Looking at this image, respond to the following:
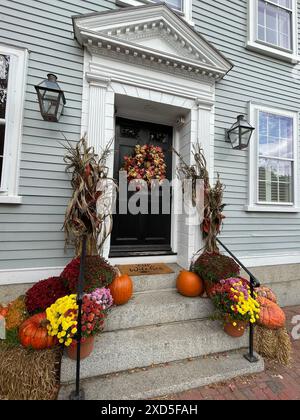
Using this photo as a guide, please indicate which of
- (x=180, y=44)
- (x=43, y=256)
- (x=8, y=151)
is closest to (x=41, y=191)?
(x=8, y=151)

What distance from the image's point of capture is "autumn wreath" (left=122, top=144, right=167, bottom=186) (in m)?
3.49

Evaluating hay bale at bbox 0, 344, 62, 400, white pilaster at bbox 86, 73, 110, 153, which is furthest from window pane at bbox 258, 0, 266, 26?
hay bale at bbox 0, 344, 62, 400

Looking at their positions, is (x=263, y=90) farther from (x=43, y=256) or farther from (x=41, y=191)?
(x=43, y=256)

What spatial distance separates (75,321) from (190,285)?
4.68 feet

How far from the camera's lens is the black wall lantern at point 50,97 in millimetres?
2521

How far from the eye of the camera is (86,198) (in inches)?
104

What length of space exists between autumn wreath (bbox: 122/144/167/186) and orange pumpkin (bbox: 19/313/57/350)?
221 centimetres

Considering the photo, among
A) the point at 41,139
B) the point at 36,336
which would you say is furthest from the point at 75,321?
the point at 41,139

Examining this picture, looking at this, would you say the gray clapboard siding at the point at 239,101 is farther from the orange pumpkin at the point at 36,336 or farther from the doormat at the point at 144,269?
the orange pumpkin at the point at 36,336

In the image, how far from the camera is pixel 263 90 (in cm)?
400

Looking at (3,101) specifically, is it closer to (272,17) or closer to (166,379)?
(166,379)

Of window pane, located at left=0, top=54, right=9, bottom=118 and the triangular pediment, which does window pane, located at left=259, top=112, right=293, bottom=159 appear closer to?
the triangular pediment
